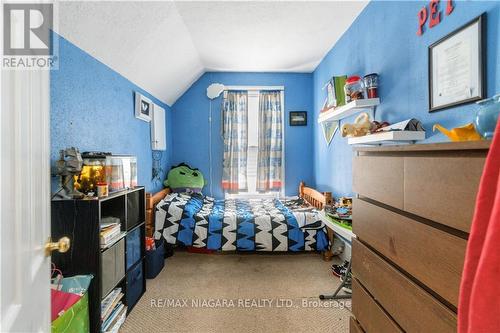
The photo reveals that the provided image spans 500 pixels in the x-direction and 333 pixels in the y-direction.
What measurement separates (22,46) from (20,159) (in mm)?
271

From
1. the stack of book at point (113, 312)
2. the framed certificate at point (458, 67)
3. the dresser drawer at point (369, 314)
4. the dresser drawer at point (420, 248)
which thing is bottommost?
the stack of book at point (113, 312)

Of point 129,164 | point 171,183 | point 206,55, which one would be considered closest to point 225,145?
point 171,183

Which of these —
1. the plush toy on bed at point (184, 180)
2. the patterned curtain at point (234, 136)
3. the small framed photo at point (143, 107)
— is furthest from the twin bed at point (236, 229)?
the patterned curtain at point (234, 136)

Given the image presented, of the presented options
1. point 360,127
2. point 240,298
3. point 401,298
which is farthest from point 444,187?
point 240,298

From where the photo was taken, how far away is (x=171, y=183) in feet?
12.5

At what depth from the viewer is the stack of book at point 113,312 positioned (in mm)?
1655

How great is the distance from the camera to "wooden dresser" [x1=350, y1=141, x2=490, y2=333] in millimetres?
700

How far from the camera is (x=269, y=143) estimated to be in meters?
4.27

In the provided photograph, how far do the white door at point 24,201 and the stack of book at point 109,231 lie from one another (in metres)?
0.90

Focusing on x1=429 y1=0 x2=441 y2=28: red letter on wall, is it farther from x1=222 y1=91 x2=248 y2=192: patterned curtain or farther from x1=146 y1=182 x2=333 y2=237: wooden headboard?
x1=222 y1=91 x2=248 y2=192: patterned curtain

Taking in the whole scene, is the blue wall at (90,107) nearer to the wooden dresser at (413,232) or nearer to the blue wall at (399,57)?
the wooden dresser at (413,232)

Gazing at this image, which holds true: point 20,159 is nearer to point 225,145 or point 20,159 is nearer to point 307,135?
point 225,145

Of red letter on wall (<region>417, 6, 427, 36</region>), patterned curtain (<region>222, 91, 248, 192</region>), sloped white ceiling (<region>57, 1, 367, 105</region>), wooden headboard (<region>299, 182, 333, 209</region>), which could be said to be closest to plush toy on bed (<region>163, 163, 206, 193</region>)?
patterned curtain (<region>222, 91, 248, 192</region>)

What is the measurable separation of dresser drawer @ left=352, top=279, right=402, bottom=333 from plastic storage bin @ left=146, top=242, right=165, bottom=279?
6.54 ft
